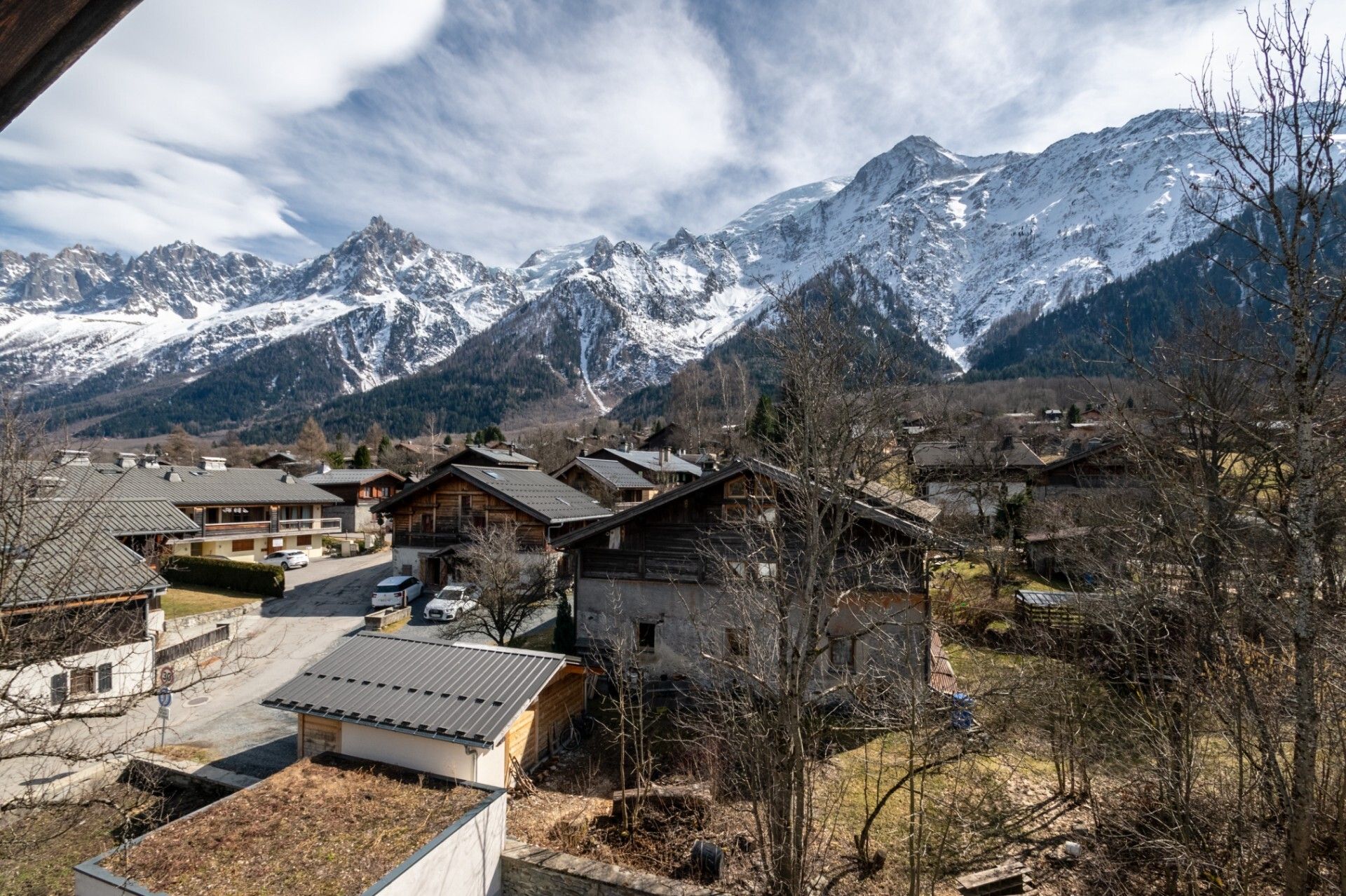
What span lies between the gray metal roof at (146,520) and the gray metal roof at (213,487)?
17.7 feet

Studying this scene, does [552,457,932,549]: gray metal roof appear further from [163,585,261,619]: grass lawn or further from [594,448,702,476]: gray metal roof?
[594,448,702,476]: gray metal roof

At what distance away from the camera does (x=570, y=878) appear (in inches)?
396

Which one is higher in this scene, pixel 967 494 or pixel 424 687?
pixel 967 494

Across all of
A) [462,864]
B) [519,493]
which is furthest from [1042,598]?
[519,493]

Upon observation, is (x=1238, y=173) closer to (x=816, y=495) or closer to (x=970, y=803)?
(x=816, y=495)

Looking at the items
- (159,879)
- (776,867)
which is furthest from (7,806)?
(776,867)

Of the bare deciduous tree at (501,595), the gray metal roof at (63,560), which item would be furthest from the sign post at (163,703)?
the bare deciduous tree at (501,595)

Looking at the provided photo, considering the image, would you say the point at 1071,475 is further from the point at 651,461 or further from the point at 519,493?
the point at 519,493

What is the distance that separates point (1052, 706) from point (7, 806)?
17.3 m

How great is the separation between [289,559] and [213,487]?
823 cm

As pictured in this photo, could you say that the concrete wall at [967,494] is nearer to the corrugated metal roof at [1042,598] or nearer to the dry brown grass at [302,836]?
the corrugated metal roof at [1042,598]

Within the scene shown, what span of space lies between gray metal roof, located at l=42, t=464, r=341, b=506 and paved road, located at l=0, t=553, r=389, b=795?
1163cm

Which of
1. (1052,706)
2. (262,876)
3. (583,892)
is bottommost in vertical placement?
(583,892)

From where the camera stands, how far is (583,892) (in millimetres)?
9898
